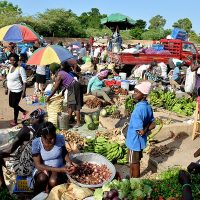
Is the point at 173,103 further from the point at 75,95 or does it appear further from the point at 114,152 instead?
the point at 114,152

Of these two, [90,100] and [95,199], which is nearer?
[95,199]

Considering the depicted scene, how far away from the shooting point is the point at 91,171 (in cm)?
493

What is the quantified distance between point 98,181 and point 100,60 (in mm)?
15168

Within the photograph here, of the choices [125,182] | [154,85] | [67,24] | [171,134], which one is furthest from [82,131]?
[67,24]

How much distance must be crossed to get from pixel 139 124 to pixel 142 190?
1.03 meters

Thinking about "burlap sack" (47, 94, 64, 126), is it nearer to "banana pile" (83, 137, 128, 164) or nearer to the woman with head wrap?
the woman with head wrap

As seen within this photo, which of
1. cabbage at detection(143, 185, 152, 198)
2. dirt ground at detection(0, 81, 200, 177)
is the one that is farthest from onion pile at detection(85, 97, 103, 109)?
cabbage at detection(143, 185, 152, 198)

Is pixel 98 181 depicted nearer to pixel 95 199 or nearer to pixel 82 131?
pixel 95 199

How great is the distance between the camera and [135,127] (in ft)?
16.2

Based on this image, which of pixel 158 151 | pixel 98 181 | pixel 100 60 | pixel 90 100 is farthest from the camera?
pixel 100 60

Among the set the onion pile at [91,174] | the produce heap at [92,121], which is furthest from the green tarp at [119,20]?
the onion pile at [91,174]

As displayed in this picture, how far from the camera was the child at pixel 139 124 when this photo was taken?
4858mm

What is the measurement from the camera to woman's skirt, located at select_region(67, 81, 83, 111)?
796 centimetres

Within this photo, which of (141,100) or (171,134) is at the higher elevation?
(141,100)
